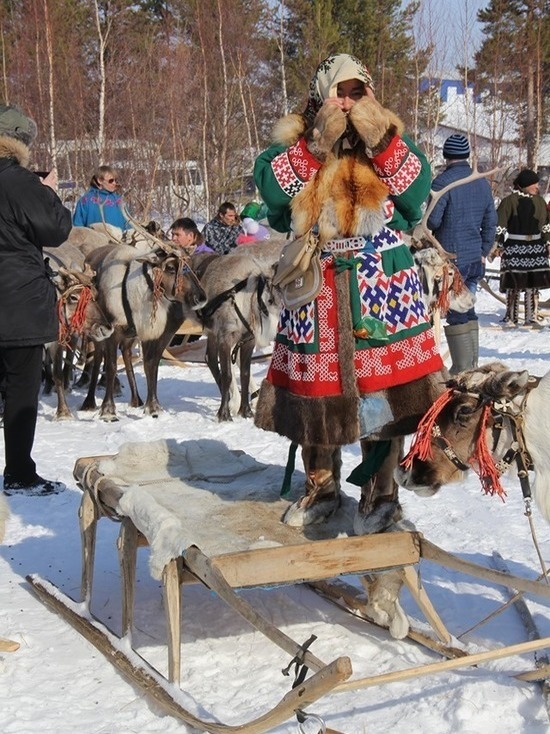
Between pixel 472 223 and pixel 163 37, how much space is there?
61.7 ft

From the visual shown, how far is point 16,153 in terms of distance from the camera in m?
5.08

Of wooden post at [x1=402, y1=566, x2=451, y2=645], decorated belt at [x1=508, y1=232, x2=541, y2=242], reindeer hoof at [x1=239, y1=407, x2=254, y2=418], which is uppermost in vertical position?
decorated belt at [x1=508, y1=232, x2=541, y2=242]

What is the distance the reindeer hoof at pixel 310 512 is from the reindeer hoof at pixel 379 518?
133 millimetres

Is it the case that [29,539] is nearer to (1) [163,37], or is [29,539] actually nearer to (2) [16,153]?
(2) [16,153]

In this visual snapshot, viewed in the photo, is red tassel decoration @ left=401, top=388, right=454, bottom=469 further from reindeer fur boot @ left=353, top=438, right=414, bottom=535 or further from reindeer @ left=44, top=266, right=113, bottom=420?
reindeer @ left=44, top=266, right=113, bottom=420

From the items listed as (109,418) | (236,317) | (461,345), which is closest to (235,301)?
(236,317)

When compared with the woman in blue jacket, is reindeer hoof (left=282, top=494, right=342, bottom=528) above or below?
below

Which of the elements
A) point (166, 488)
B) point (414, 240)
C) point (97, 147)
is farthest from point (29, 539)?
point (97, 147)

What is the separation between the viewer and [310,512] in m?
3.57

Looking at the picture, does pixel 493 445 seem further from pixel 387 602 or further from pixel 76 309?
pixel 76 309

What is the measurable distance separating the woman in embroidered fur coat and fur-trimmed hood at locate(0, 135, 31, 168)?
2.06m

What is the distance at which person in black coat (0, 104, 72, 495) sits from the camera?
5078 millimetres

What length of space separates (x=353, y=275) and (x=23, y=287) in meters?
2.48

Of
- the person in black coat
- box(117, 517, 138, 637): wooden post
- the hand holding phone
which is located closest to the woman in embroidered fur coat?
box(117, 517, 138, 637): wooden post
